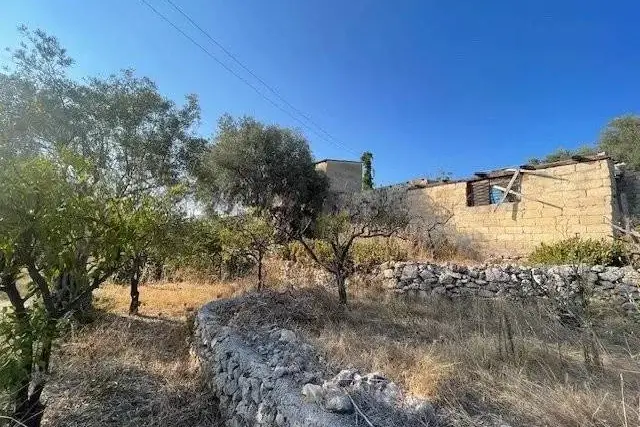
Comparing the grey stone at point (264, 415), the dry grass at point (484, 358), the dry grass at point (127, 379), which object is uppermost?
the dry grass at point (484, 358)

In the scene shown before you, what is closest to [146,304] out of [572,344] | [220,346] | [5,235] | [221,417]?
[220,346]

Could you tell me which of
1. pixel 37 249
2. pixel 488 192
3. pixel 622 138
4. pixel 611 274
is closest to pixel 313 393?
pixel 37 249

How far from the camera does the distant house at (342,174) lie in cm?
1717

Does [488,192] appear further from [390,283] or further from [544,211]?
[390,283]

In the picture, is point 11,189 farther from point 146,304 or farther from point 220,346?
point 146,304

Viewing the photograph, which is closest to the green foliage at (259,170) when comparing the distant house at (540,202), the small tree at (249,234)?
the small tree at (249,234)

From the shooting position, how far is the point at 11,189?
96.8 inches

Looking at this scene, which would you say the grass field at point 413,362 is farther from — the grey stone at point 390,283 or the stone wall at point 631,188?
the stone wall at point 631,188

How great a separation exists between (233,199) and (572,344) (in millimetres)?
12348

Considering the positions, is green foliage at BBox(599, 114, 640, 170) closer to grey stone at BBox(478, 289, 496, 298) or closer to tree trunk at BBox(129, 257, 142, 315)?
grey stone at BBox(478, 289, 496, 298)

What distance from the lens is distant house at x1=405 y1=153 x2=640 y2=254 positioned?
9.23 m

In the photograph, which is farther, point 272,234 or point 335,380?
point 272,234

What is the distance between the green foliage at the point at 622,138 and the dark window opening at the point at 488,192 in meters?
10.2

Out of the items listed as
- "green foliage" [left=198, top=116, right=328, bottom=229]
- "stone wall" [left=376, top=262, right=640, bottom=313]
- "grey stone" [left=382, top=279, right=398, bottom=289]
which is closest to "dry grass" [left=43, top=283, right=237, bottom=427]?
"grey stone" [left=382, top=279, right=398, bottom=289]
